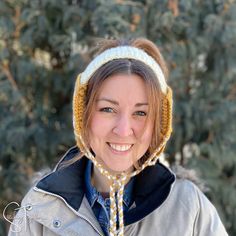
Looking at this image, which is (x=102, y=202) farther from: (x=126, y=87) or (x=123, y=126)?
(x=126, y=87)

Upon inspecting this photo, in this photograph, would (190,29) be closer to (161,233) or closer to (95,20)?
(95,20)

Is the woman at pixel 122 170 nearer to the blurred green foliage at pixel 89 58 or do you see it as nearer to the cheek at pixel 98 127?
the cheek at pixel 98 127

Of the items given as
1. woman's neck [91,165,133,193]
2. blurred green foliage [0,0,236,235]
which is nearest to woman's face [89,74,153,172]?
woman's neck [91,165,133,193]

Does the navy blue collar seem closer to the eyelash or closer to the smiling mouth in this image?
the smiling mouth

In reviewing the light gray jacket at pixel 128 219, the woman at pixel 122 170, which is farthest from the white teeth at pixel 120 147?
the light gray jacket at pixel 128 219

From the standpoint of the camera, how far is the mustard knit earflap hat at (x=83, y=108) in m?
1.92

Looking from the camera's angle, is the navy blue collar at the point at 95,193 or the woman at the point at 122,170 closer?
the woman at the point at 122,170

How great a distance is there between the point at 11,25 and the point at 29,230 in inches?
66.4

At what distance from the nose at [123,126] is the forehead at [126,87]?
0.07 metres

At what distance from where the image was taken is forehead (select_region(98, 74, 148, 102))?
1859 millimetres

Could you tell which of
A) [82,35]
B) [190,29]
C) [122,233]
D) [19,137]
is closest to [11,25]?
[82,35]

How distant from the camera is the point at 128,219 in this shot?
1.95 metres

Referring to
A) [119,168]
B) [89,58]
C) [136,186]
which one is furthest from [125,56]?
[89,58]

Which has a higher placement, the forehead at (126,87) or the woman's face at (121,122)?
the forehead at (126,87)
